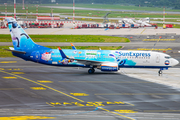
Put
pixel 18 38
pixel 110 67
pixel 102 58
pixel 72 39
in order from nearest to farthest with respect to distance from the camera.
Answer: pixel 110 67
pixel 102 58
pixel 18 38
pixel 72 39

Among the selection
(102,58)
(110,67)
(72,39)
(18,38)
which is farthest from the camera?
(72,39)

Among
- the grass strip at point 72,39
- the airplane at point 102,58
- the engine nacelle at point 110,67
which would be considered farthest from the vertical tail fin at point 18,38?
the grass strip at point 72,39

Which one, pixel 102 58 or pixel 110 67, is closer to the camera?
pixel 110 67

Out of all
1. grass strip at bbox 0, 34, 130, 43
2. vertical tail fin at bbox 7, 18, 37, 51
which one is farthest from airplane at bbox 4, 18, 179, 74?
grass strip at bbox 0, 34, 130, 43

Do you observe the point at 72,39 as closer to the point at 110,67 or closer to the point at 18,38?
the point at 18,38

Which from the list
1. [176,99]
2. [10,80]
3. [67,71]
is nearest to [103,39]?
[67,71]

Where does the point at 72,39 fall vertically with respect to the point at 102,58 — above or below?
above

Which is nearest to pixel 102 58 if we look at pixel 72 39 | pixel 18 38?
pixel 18 38

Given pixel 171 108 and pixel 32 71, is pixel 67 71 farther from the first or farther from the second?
pixel 171 108

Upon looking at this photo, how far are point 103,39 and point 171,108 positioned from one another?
64724 mm

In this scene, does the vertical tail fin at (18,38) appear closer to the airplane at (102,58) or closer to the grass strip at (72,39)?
the airplane at (102,58)

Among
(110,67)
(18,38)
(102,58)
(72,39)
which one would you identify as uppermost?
(18,38)

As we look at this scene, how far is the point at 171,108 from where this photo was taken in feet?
95.3

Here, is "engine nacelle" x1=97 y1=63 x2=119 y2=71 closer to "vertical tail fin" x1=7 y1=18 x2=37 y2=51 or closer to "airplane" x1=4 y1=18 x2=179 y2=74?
"airplane" x1=4 y1=18 x2=179 y2=74
